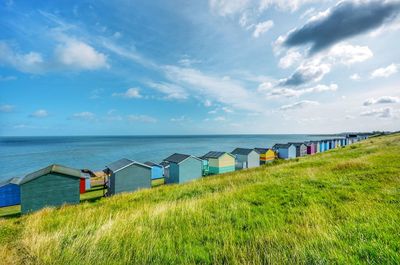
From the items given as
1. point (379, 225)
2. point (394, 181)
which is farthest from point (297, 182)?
point (379, 225)

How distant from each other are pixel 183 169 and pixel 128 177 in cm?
817

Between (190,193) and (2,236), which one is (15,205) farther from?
(190,193)

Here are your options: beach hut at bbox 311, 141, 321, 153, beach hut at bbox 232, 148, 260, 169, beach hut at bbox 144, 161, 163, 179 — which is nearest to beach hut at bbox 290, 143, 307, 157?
beach hut at bbox 311, 141, 321, 153

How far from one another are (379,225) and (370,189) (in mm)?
4572

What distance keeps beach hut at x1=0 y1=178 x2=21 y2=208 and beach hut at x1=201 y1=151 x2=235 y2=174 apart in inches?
985

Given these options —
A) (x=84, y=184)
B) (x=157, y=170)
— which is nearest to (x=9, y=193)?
(x=84, y=184)

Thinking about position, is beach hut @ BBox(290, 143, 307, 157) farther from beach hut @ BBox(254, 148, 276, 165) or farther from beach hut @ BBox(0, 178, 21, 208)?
beach hut @ BBox(0, 178, 21, 208)

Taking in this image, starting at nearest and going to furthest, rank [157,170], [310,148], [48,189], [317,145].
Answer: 1. [48,189]
2. [157,170]
3. [310,148]
4. [317,145]

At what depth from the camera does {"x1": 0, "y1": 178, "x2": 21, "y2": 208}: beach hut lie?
810 inches

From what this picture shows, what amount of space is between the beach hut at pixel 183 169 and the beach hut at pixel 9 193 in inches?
684

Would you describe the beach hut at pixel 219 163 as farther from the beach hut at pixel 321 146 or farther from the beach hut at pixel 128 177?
the beach hut at pixel 321 146

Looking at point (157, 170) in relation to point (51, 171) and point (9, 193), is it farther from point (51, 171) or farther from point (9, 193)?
point (51, 171)

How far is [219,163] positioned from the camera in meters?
32.7

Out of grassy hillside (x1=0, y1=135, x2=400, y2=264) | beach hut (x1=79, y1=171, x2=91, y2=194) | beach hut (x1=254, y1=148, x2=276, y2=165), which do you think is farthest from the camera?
beach hut (x1=254, y1=148, x2=276, y2=165)
